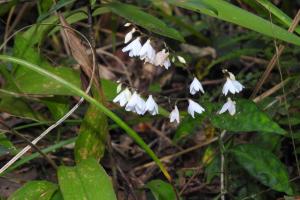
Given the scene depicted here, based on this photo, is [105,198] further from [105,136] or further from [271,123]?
[271,123]

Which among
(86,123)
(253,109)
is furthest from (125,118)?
(253,109)

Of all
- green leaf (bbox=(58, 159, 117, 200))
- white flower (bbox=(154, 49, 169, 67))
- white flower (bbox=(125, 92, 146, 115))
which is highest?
white flower (bbox=(154, 49, 169, 67))

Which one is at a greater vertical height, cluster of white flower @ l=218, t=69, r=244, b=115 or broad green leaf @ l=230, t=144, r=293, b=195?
cluster of white flower @ l=218, t=69, r=244, b=115

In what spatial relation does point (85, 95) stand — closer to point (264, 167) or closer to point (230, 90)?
point (230, 90)

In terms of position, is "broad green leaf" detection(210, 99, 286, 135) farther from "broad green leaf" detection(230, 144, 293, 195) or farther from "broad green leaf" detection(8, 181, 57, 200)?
"broad green leaf" detection(8, 181, 57, 200)

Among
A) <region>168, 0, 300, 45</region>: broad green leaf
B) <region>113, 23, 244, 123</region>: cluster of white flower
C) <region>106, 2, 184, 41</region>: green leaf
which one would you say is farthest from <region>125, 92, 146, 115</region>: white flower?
<region>168, 0, 300, 45</region>: broad green leaf

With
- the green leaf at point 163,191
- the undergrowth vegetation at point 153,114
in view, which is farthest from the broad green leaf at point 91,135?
the green leaf at point 163,191
